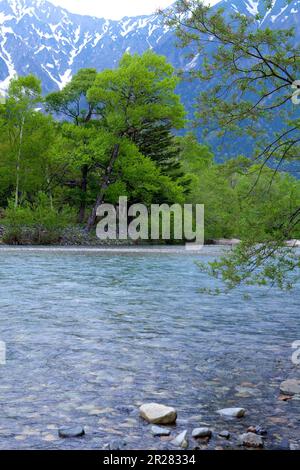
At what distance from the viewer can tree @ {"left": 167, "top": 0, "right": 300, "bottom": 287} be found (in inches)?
303

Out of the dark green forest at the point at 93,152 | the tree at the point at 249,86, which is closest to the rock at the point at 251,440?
the tree at the point at 249,86

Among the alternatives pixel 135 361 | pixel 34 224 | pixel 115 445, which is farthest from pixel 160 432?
pixel 34 224

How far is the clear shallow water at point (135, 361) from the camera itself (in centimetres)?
556

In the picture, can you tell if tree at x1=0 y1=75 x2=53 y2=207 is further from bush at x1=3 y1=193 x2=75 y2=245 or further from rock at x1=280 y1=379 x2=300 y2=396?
rock at x1=280 y1=379 x2=300 y2=396

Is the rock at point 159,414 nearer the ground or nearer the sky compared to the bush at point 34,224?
nearer the ground

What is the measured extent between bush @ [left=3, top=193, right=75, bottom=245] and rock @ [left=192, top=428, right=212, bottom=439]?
117 ft

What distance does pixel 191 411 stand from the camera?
601 cm

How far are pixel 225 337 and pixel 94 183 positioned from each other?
4136 cm

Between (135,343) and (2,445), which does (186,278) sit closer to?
(135,343)

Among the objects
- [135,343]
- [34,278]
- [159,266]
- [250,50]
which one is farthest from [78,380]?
[159,266]

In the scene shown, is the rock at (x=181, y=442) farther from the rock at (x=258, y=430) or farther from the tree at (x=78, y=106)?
the tree at (x=78, y=106)

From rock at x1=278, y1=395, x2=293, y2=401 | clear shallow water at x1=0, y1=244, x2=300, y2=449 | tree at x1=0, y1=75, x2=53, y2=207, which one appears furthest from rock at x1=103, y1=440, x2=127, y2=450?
tree at x1=0, y1=75, x2=53, y2=207

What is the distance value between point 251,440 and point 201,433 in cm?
50

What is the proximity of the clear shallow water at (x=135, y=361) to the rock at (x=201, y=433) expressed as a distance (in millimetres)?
163
